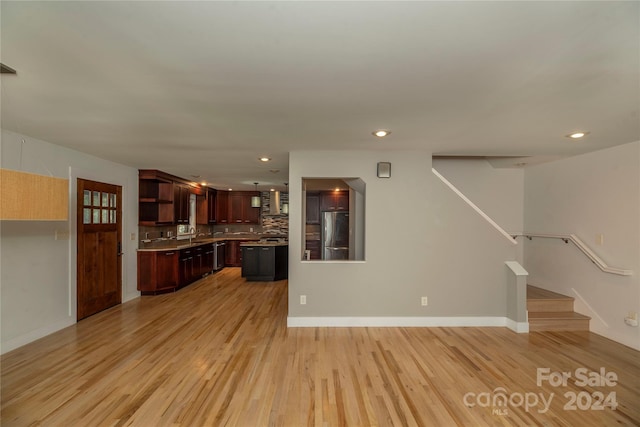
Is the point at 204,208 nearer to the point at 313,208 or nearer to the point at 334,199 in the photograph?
the point at 313,208

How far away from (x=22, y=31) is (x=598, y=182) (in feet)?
18.5

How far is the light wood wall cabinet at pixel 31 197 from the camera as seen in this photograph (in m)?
1.76

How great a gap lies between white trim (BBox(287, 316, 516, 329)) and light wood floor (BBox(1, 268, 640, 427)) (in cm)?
11

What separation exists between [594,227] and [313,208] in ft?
19.2

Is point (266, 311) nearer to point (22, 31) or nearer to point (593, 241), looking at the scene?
point (22, 31)

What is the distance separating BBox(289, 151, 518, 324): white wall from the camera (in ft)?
12.9

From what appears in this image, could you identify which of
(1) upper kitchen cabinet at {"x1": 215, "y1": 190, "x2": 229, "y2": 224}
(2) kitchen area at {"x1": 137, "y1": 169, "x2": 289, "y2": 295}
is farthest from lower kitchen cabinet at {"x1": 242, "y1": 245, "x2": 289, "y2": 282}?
(1) upper kitchen cabinet at {"x1": 215, "y1": 190, "x2": 229, "y2": 224}

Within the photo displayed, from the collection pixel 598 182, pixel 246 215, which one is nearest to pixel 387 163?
pixel 598 182

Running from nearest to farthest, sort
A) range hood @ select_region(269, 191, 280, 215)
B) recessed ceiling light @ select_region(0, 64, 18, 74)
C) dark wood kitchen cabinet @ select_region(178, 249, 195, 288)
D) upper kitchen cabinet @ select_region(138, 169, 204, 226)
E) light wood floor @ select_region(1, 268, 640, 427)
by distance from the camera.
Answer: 1. recessed ceiling light @ select_region(0, 64, 18, 74)
2. light wood floor @ select_region(1, 268, 640, 427)
3. upper kitchen cabinet @ select_region(138, 169, 204, 226)
4. dark wood kitchen cabinet @ select_region(178, 249, 195, 288)
5. range hood @ select_region(269, 191, 280, 215)

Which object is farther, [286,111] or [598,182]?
[598,182]

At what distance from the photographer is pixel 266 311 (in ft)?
14.9

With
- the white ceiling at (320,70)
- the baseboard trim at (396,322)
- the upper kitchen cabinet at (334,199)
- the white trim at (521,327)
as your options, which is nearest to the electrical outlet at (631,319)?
the white trim at (521,327)

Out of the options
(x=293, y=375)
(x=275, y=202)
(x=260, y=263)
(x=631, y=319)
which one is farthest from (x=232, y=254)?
(x=631, y=319)

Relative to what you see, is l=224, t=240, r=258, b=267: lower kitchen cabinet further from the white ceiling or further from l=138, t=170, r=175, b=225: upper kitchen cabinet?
the white ceiling
